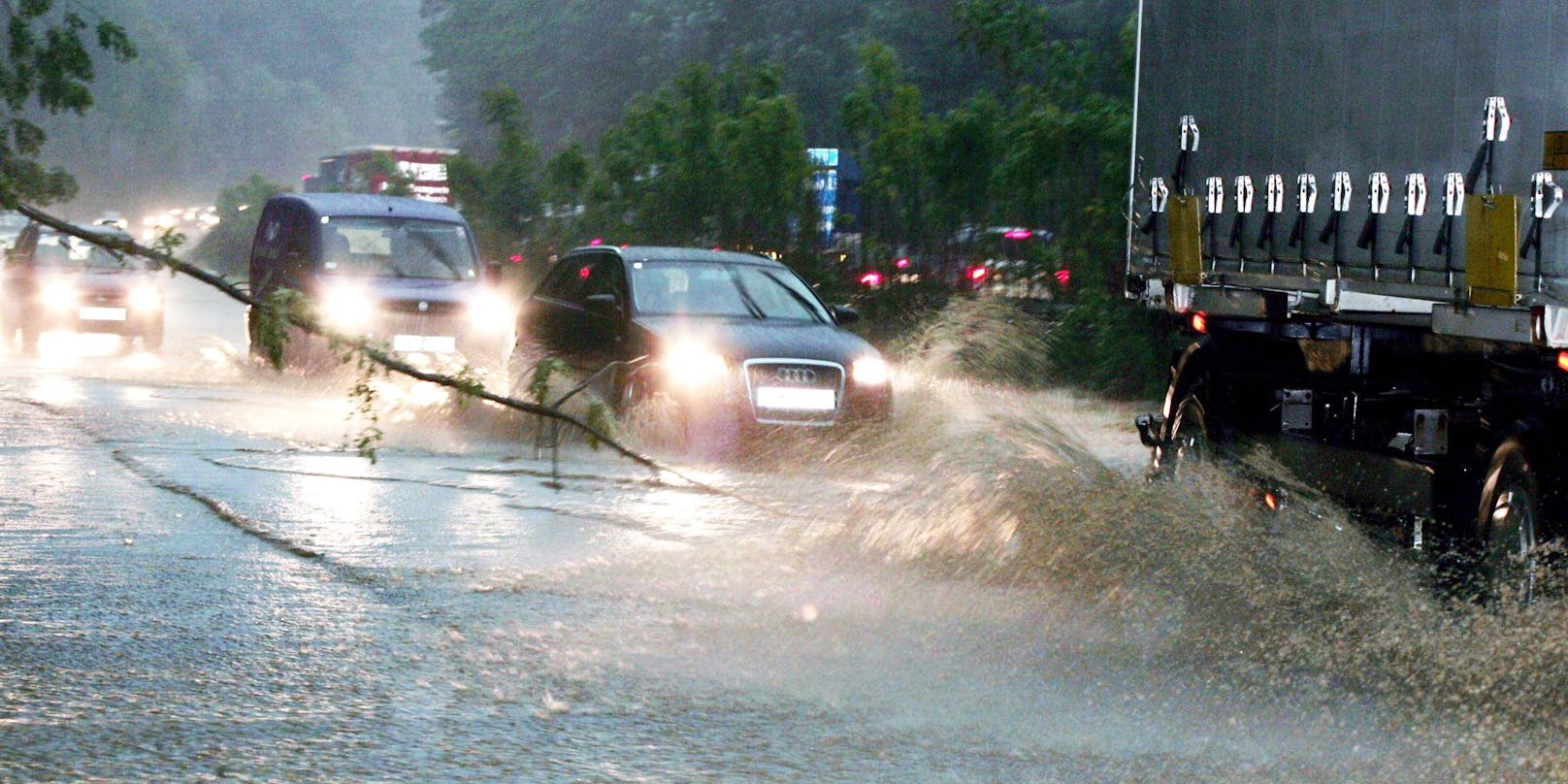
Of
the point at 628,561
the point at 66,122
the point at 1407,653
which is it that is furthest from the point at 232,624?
the point at 66,122

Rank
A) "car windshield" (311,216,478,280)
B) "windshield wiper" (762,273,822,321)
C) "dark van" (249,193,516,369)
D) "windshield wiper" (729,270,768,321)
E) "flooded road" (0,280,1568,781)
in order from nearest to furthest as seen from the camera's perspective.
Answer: "flooded road" (0,280,1568,781)
"windshield wiper" (729,270,768,321)
"windshield wiper" (762,273,822,321)
"dark van" (249,193,516,369)
"car windshield" (311,216,478,280)

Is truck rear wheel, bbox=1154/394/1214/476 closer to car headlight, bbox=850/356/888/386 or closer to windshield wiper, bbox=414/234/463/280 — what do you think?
car headlight, bbox=850/356/888/386

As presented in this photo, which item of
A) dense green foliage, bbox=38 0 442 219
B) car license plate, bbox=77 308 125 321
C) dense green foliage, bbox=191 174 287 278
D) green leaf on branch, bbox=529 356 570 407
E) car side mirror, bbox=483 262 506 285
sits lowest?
green leaf on branch, bbox=529 356 570 407

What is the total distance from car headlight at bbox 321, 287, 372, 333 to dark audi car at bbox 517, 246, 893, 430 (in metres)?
3.03

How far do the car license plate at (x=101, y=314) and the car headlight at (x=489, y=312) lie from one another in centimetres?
739

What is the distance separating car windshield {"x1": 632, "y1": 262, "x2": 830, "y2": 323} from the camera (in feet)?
49.5

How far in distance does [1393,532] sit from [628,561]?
3.18 meters

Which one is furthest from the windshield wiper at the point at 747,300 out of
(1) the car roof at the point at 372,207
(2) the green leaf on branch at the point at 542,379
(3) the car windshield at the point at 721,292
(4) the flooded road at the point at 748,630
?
(1) the car roof at the point at 372,207

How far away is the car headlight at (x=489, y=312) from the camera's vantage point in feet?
64.2

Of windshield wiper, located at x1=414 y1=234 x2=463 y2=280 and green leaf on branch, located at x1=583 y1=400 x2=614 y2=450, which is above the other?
windshield wiper, located at x1=414 y1=234 x2=463 y2=280

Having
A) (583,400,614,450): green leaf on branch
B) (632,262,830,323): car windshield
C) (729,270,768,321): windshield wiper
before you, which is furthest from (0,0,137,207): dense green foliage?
(583,400,614,450): green leaf on branch

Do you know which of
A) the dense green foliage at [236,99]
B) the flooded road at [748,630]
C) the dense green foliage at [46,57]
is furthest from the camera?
the dense green foliage at [236,99]

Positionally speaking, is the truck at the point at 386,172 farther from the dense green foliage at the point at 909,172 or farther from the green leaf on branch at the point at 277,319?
the green leaf on branch at the point at 277,319

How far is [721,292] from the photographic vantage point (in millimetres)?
15430
